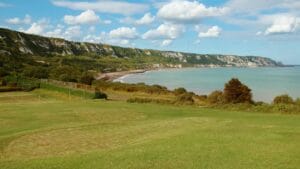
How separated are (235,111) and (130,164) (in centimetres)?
2014

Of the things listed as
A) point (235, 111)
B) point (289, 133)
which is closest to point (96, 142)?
point (289, 133)

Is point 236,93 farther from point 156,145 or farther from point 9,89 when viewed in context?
point 9,89

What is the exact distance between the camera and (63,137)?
21750 mm

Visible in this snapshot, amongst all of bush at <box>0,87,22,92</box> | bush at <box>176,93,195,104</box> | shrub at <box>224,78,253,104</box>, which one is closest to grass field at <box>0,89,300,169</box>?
bush at <box>176,93,195,104</box>

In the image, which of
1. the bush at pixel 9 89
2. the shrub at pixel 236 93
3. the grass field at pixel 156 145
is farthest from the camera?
the bush at pixel 9 89

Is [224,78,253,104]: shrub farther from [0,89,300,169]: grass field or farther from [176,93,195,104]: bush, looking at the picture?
[0,89,300,169]: grass field

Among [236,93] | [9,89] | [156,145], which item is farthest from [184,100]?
[9,89]

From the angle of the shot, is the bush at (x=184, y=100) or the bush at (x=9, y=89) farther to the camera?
the bush at (x=9, y=89)

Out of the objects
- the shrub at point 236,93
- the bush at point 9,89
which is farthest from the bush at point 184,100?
the bush at point 9,89

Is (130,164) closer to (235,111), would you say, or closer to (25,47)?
(235,111)

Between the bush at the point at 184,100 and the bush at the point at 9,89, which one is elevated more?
the bush at the point at 9,89

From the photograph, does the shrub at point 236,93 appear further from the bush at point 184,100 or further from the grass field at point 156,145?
the grass field at point 156,145

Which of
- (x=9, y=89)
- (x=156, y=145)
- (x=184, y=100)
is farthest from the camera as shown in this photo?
(x=9, y=89)

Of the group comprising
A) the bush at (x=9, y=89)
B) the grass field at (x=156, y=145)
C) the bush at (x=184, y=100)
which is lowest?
the grass field at (x=156, y=145)
